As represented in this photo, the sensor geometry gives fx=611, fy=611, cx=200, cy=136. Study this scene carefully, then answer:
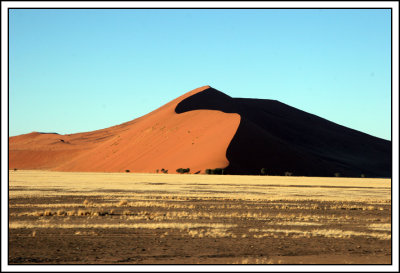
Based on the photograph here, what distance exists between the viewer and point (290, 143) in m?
135

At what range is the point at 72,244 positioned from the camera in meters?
16.2

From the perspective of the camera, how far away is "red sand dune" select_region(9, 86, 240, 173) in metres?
101

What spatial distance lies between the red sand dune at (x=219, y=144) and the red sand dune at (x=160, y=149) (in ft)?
0.74

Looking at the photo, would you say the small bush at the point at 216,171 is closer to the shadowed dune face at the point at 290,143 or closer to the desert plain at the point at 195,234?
the shadowed dune face at the point at 290,143

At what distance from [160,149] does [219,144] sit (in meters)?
16.0

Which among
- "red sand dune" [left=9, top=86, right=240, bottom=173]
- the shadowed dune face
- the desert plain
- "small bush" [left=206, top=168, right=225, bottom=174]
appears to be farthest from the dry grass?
"red sand dune" [left=9, top=86, right=240, bottom=173]

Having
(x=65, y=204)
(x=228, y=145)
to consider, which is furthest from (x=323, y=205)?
(x=228, y=145)

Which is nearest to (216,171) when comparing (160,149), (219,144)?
(219,144)

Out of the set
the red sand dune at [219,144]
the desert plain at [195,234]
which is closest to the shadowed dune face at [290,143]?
the red sand dune at [219,144]

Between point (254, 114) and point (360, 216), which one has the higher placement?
point (254, 114)

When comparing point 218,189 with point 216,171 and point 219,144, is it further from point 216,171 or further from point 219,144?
point 219,144

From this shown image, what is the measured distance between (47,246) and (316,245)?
7.21 m

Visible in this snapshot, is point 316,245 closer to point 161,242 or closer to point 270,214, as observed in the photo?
point 161,242

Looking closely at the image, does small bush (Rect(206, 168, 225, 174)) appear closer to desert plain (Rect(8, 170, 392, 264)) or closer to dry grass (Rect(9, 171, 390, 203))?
dry grass (Rect(9, 171, 390, 203))
